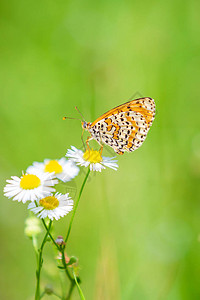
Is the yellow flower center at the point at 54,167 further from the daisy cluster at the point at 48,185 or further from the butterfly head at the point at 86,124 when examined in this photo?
the butterfly head at the point at 86,124

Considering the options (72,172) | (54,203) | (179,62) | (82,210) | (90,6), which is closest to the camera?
(54,203)

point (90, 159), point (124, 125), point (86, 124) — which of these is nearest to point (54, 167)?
point (90, 159)

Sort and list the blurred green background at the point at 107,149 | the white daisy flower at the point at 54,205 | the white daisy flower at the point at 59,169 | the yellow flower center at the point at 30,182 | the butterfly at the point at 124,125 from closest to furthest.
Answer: the white daisy flower at the point at 54,205
the yellow flower center at the point at 30,182
the white daisy flower at the point at 59,169
the butterfly at the point at 124,125
the blurred green background at the point at 107,149

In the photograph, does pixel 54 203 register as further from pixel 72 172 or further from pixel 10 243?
pixel 10 243

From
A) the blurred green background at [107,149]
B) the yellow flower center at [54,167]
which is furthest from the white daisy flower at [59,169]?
the blurred green background at [107,149]

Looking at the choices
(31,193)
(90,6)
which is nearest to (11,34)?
(90,6)

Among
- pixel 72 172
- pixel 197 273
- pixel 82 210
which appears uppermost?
pixel 82 210

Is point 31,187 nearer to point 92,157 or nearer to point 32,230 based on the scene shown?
point 32,230
